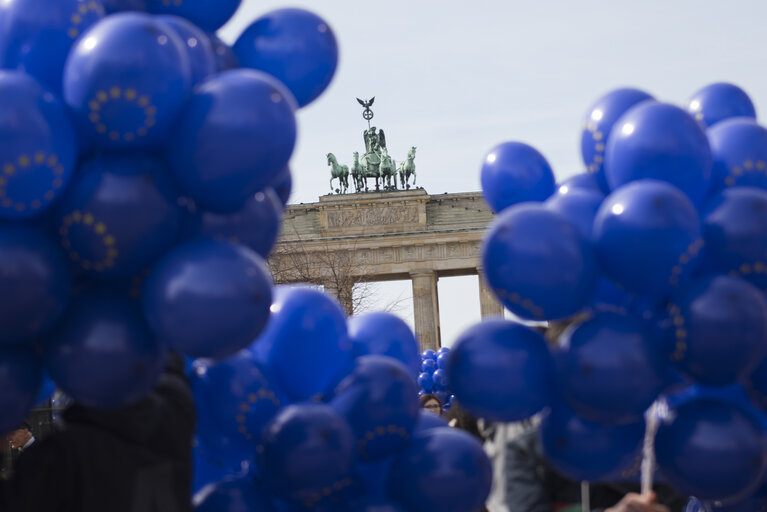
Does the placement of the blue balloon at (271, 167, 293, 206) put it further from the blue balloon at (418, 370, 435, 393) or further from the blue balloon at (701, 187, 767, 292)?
the blue balloon at (418, 370, 435, 393)

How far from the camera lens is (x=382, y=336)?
4.78m

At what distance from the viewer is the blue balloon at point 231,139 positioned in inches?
132

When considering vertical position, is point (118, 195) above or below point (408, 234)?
above

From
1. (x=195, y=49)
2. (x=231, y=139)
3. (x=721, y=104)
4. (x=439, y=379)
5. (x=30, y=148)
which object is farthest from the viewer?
(x=439, y=379)

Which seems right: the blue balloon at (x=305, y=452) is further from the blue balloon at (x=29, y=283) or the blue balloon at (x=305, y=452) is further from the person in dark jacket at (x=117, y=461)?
the blue balloon at (x=29, y=283)

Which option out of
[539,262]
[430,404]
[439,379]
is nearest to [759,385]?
[539,262]

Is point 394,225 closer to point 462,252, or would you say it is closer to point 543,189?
point 462,252

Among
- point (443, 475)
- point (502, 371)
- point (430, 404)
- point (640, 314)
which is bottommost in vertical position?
point (430, 404)

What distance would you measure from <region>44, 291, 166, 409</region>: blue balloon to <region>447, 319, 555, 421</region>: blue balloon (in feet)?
3.73

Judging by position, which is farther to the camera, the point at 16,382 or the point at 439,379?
the point at 439,379

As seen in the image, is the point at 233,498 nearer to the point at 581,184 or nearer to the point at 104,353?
the point at 104,353

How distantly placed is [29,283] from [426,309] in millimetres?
46636

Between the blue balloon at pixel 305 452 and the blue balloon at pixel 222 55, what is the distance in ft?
4.42

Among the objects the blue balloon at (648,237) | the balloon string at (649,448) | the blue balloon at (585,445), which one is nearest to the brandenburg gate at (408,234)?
the balloon string at (649,448)
